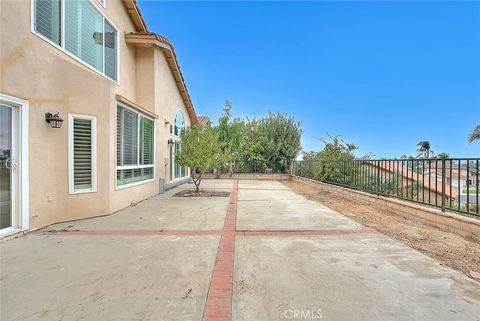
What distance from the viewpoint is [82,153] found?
6531mm

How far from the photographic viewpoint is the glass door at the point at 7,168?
4.85 meters

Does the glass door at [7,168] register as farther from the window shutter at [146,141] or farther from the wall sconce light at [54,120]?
the window shutter at [146,141]

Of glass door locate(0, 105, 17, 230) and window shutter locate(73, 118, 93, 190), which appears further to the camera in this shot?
window shutter locate(73, 118, 93, 190)

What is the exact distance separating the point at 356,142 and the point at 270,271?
472 inches

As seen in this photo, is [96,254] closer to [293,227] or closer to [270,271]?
[270,271]

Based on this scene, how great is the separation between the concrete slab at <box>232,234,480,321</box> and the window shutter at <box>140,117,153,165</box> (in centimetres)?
641

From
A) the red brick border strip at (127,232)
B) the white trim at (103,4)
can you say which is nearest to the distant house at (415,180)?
the red brick border strip at (127,232)

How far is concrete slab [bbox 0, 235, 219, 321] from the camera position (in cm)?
261

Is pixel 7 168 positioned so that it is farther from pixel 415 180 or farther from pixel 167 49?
pixel 415 180

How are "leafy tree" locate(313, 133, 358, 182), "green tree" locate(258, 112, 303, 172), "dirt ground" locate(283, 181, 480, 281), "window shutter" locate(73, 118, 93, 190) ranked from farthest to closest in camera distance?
"green tree" locate(258, 112, 303, 172) → "leafy tree" locate(313, 133, 358, 182) → "window shutter" locate(73, 118, 93, 190) → "dirt ground" locate(283, 181, 480, 281)

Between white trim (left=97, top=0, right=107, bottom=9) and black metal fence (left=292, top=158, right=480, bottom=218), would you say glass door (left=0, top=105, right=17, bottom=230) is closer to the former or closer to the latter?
white trim (left=97, top=0, right=107, bottom=9)

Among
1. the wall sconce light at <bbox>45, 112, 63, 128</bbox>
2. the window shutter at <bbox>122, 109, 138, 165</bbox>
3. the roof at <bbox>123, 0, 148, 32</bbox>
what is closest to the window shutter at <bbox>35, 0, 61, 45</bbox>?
the wall sconce light at <bbox>45, 112, 63, 128</bbox>

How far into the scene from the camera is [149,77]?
10906 mm

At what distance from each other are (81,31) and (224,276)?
7787mm
